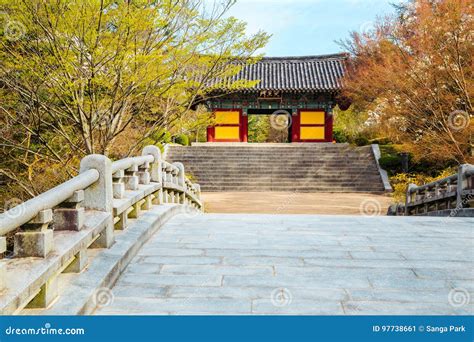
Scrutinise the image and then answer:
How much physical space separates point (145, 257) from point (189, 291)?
114cm

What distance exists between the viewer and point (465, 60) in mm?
14078

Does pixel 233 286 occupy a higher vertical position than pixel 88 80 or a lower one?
lower

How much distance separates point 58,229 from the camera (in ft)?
11.3

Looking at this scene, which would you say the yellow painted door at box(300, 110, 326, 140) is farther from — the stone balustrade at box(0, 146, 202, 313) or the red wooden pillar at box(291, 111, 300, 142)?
the stone balustrade at box(0, 146, 202, 313)

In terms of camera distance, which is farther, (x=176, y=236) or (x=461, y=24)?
(x=461, y=24)

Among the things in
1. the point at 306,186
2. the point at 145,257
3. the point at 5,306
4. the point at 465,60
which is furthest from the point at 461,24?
the point at 5,306

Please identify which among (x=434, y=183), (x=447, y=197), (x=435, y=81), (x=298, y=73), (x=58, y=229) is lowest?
(x=447, y=197)

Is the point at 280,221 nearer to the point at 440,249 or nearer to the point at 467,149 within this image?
the point at 440,249

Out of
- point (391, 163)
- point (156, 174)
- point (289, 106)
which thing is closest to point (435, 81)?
point (391, 163)

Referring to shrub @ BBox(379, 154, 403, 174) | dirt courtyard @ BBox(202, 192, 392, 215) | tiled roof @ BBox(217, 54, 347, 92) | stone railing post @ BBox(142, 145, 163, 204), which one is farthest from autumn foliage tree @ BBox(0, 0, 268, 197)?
tiled roof @ BBox(217, 54, 347, 92)

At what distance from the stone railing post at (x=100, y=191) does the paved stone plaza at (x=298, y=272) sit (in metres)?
0.38

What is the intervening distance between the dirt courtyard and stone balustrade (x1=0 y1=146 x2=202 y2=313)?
30.7ft

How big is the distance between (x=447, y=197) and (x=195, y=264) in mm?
7174

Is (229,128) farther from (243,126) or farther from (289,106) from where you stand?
(289,106)
